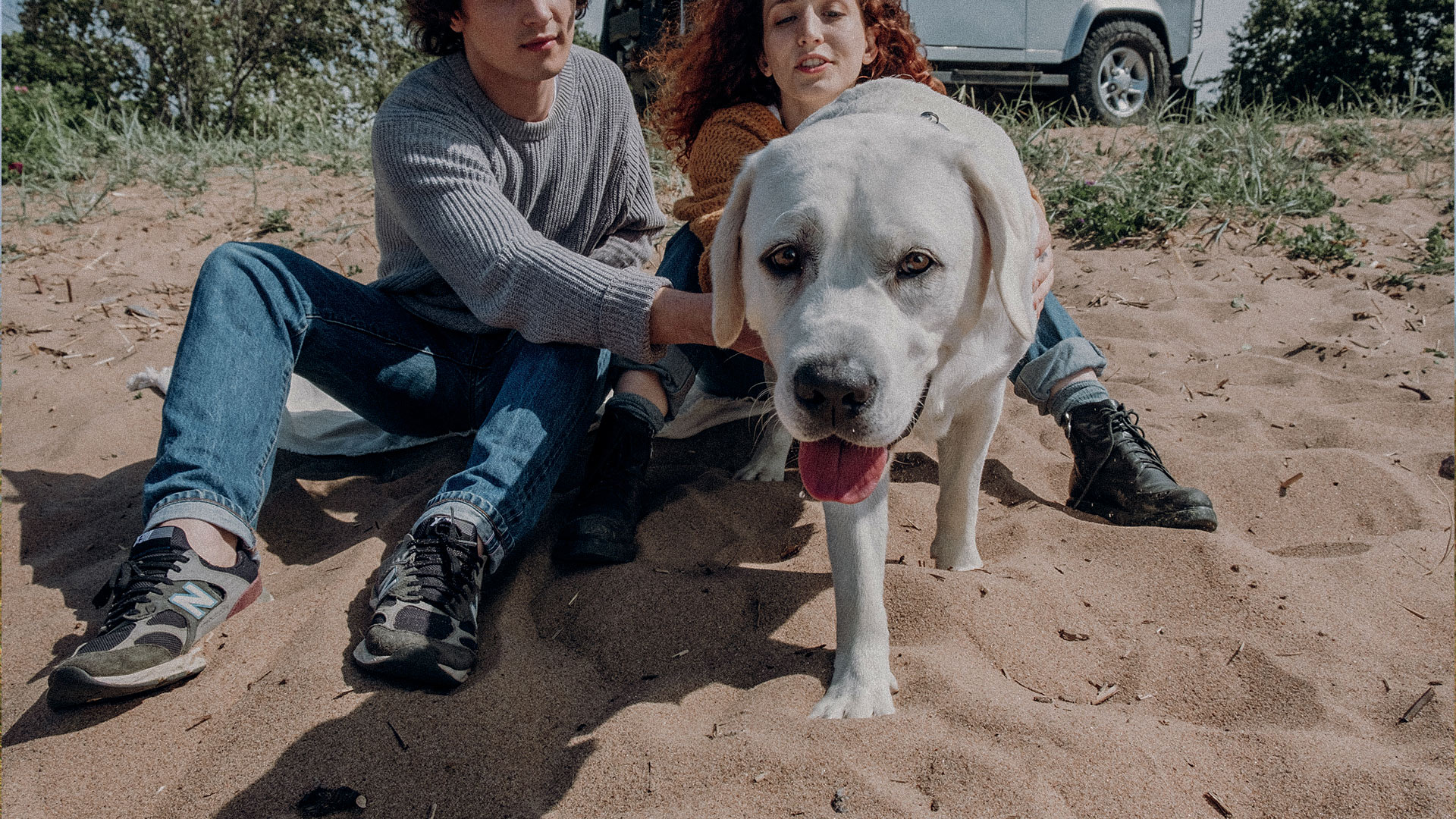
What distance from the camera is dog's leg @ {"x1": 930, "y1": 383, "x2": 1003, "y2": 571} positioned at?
2451 mm

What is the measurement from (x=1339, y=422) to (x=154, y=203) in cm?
660

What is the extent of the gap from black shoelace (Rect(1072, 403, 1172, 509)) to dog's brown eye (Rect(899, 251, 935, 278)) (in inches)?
51.6

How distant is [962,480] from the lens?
2.47 metres

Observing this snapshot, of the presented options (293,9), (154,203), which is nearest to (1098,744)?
(154,203)

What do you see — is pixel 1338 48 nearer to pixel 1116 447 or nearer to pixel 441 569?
pixel 1116 447

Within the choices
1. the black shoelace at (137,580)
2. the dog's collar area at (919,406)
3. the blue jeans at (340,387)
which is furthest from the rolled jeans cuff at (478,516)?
the dog's collar area at (919,406)

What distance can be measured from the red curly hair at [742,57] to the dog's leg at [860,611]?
1754 millimetres

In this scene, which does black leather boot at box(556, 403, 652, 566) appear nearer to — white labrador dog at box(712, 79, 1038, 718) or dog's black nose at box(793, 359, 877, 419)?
white labrador dog at box(712, 79, 1038, 718)

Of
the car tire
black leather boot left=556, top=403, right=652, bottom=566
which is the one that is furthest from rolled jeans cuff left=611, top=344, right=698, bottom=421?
the car tire

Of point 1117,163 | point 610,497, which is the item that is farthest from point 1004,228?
point 1117,163

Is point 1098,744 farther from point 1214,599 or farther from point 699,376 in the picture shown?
point 699,376

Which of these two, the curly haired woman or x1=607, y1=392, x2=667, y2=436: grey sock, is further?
x1=607, y1=392, x2=667, y2=436: grey sock

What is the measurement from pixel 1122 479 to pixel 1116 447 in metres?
0.11

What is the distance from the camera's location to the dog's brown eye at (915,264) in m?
1.85
